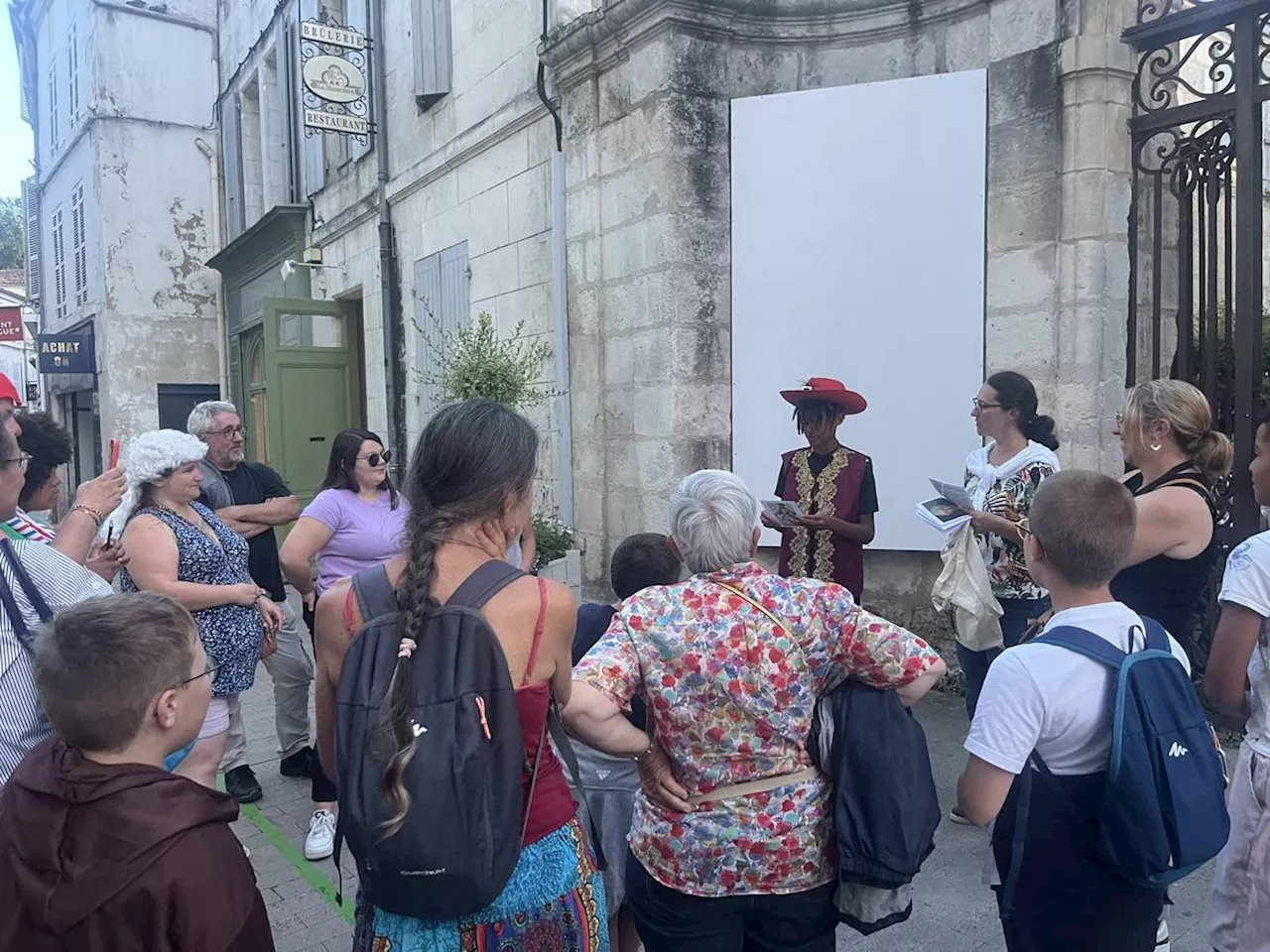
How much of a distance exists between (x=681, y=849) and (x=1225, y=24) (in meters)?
4.57

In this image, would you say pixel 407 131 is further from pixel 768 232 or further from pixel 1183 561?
pixel 1183 561

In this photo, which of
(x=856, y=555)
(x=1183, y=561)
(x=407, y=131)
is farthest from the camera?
(x=407, y=131)

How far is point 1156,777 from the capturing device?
170 centimetres

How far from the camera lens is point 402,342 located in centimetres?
981

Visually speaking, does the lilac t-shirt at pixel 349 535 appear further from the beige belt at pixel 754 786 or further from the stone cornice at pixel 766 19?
the stone cornice at pixel 766 19

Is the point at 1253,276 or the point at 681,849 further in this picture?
the point at 1253,276

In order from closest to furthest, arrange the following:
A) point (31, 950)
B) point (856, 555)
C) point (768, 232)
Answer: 1. point (31, 950)
2. point (856, 555)
3. point (768, 232)

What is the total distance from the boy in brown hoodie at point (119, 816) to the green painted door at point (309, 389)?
8909 mm

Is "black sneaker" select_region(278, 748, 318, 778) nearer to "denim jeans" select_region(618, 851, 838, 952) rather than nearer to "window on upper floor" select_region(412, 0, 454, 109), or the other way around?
"denim jeans" select_region(618, 851, 838, 952)

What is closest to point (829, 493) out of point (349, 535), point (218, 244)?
point (349, 535)

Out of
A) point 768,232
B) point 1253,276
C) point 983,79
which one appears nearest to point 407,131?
point 768,232

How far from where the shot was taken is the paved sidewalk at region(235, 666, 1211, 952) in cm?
301

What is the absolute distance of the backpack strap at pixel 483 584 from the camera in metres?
1.60

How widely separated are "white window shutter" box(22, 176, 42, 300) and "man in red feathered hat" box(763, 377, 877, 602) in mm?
23290
